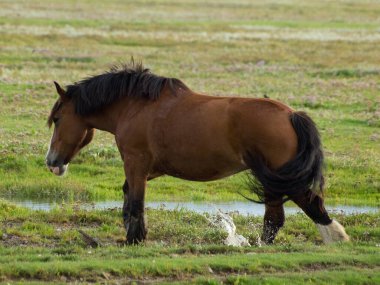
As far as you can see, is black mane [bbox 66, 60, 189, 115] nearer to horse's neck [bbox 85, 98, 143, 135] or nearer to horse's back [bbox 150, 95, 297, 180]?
horse's neck [bbox 85, 98, 143, 135]

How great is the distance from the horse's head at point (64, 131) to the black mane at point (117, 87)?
137mm

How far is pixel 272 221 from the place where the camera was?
36.7ft

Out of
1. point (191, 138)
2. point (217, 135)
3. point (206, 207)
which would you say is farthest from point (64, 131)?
point (206, 207)

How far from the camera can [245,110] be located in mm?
10648

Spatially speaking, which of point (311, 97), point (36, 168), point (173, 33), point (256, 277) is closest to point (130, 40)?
point (173, 33)

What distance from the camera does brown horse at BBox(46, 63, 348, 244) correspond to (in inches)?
414

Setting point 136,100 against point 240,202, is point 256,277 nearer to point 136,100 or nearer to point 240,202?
point 136,100

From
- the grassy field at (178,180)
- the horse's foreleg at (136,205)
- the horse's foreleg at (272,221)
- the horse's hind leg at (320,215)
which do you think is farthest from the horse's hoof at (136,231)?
the horse's hind leg at (320,215)

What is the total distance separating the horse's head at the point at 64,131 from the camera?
11820 mm

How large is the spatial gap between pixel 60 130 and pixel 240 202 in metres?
4.67

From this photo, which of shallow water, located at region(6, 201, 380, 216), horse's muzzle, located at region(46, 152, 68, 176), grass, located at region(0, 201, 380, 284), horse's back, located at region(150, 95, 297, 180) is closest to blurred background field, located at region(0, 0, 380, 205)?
shallow water, located at region(6, 201, 380, 216)

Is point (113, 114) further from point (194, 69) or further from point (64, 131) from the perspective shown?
point (194, 69)

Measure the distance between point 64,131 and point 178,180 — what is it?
5438 millimetres

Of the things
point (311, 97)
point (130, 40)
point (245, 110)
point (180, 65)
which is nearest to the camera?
point (245, 110)
